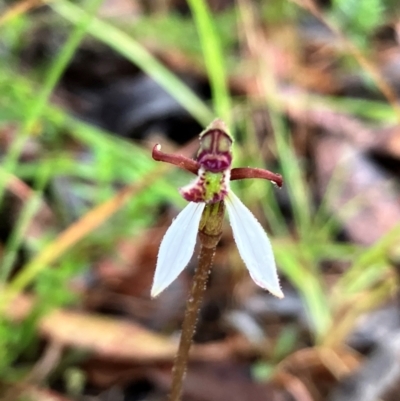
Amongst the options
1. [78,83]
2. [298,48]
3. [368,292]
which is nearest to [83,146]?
[78,83]

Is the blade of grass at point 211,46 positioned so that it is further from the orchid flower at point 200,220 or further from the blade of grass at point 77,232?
the orchid flower at point 200,220

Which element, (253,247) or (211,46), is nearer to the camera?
(253,247)

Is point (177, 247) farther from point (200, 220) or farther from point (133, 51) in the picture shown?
point (133, 51)

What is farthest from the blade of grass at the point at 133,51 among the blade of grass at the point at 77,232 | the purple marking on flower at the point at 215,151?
the purple marking on flower at the point at 215,151

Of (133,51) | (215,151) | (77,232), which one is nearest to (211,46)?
(133,51)

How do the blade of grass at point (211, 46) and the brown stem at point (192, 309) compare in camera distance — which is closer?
the brown stem at point (192, 309)

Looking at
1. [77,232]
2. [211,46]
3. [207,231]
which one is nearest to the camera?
[207,231]
